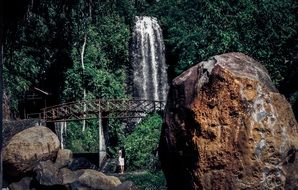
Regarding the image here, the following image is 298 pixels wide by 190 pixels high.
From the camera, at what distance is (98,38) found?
33.0 metres


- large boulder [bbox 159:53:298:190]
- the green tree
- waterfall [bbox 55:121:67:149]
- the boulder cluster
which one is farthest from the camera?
waterfall [bbox 55:121:67:149]

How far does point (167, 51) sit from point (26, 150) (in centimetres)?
2067

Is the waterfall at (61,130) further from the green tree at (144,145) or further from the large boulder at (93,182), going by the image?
the large boulder at (93,182)

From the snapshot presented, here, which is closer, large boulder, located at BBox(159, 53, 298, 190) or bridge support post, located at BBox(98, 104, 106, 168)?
large boulder, located at BBox(159, 53, 298, 190)

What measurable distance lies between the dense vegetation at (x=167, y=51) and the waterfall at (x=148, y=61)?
685 millimetres

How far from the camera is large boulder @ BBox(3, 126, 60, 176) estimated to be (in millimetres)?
15320

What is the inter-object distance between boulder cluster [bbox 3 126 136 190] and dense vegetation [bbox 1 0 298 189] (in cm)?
493

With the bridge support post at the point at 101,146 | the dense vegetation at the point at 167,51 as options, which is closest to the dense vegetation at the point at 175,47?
the dense vegetation at the point at 167,51

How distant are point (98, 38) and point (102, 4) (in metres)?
26.5

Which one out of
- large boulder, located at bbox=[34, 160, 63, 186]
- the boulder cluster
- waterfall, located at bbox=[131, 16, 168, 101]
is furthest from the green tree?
large boulder, located at bbox=[34, 160, 63, 186]

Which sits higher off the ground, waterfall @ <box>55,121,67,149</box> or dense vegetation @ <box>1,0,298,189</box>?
dense vegetation @ <box>1,0,298,189</box>

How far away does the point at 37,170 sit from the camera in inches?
608

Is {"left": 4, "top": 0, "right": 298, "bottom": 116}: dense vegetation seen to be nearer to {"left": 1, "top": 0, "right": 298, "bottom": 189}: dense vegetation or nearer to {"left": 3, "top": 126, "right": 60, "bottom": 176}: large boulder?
{"left": 1, "top": 0, "right": 298, "bottom": 189}: dense vegetation

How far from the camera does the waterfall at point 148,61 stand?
1283 inches
